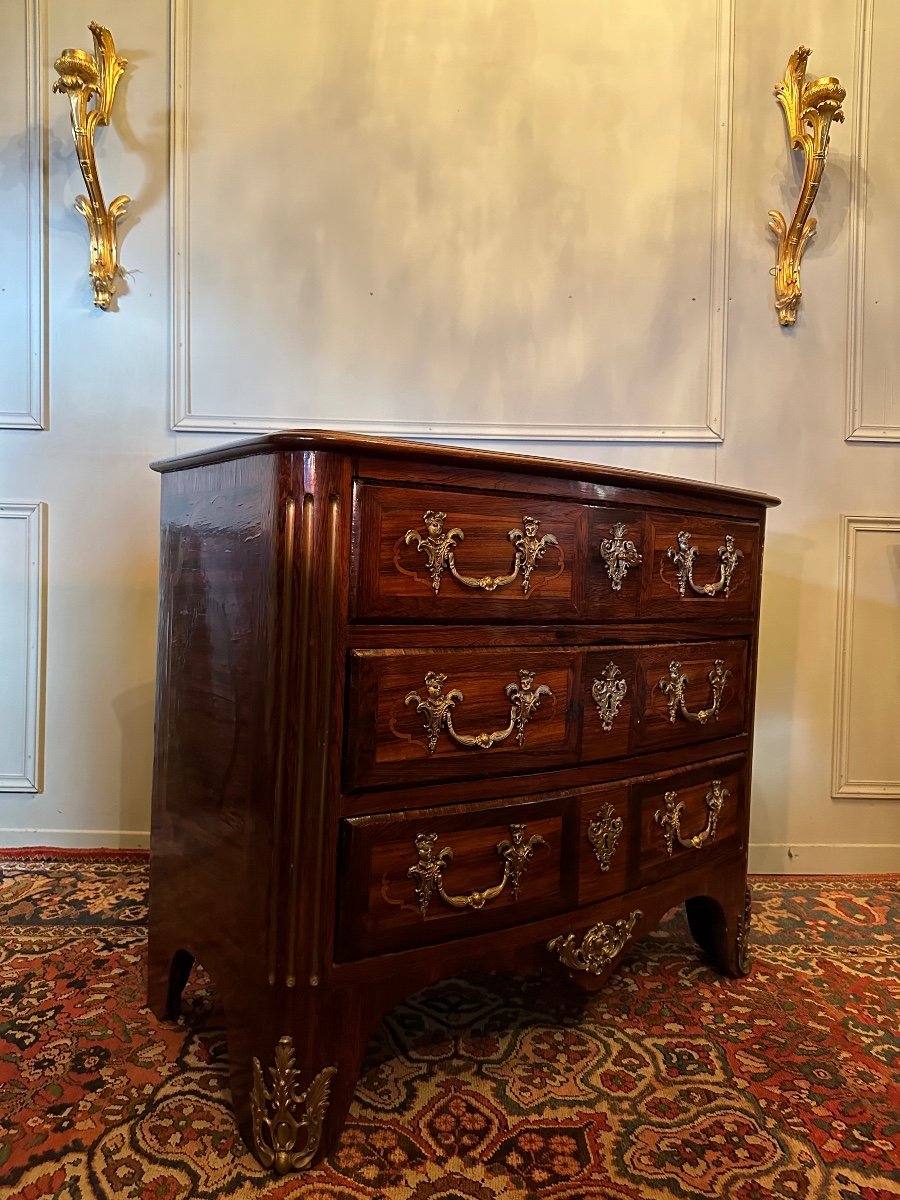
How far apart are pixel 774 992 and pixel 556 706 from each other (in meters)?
0.83

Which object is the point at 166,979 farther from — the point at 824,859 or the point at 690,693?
the point at 824,859

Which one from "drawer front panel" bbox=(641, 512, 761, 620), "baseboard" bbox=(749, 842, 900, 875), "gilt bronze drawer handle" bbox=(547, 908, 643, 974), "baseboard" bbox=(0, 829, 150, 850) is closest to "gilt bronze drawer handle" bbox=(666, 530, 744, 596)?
"drawer front panel" bbox=(641, 512, 761, 620)

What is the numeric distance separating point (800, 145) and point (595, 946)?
207 centimetres

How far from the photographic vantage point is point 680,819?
1.35 m

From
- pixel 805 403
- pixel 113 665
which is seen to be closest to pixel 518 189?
pixel 805 403

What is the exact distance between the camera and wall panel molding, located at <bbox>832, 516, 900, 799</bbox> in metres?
2.06

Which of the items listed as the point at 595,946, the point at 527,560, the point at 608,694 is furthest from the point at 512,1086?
the point at 527,560

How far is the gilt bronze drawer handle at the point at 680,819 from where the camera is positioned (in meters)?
1.32

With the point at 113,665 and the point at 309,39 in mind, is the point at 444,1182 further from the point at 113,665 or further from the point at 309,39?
the point at 309,39

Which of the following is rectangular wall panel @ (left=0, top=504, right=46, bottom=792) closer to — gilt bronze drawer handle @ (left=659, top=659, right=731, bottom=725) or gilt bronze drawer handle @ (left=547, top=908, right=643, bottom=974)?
gilt bronze drawer handle @ (left=547, top=908, right=643, bottom=974)

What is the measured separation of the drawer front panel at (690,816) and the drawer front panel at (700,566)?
0.31 meters

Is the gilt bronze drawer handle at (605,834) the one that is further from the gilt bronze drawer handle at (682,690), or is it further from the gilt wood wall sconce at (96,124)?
the gilt wood wall sconce at (96,124)

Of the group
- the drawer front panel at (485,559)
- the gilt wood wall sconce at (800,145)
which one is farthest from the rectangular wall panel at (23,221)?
the gilt wood wall sconce at (800,145)

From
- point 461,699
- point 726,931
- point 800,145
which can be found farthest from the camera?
point 800,145
